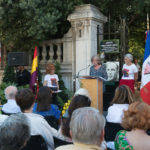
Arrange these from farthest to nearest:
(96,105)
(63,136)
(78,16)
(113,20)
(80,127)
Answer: (113,20), (78,16), (96,105), (63,136), (80,127)

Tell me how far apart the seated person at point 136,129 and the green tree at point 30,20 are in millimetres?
6294

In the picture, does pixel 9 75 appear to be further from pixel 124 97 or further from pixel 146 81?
pixel 124 97

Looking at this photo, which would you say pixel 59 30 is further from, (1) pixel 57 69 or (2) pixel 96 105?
(2) pixel 96 105

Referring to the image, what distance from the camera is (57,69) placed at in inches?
353

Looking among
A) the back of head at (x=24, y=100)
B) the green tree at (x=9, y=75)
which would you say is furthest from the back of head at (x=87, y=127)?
the green tree at (x=9, y=75)

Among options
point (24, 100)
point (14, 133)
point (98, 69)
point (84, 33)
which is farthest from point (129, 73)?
point (14, 133)

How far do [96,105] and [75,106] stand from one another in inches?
123

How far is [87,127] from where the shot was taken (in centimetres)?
179

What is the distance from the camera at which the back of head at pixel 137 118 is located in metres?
2.47

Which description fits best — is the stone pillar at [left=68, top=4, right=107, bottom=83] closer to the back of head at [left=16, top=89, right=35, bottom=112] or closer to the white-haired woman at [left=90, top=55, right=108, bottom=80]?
the white-haired woman at [left=90, top=55, right=108, bottom=80]

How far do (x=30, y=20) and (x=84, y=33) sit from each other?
1944mm

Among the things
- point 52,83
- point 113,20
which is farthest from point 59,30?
point 52,83

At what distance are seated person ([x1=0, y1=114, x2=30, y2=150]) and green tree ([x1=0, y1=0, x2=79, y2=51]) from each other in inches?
263

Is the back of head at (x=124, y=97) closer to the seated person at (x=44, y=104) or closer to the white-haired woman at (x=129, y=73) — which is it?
the seated person at (x=44, y=104)
